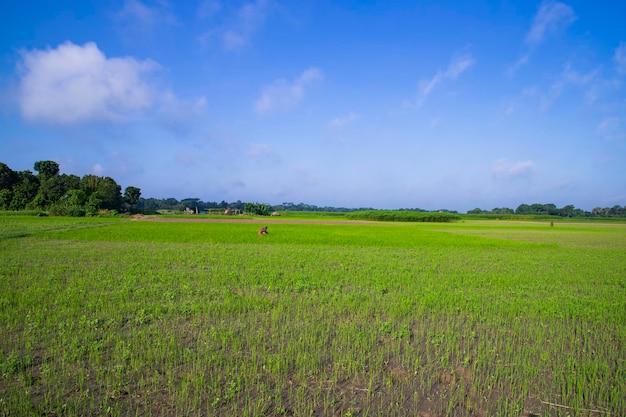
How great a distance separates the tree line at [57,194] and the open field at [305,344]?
5852cm

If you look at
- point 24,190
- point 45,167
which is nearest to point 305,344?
point 24,190

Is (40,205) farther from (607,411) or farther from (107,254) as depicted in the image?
(607,411)

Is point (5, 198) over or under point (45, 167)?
under

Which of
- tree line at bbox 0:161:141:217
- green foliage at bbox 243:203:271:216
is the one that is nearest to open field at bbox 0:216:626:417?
tree line at bbox 0:161:141:217

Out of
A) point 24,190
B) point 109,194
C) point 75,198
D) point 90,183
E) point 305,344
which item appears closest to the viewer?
point 305,344

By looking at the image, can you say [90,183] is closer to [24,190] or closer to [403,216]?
[24,190]

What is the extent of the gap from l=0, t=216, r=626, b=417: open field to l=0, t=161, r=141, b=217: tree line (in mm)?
58519

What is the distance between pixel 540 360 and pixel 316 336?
3.55 m

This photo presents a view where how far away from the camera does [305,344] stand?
5883 mm

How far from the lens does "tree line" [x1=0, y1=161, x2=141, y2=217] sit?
6094 cm

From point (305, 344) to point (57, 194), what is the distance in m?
79.5

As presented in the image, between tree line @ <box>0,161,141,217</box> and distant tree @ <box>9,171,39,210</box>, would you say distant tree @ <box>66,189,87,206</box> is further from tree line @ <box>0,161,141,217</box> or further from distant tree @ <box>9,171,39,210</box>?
distant tree @ <box>9,171,39,210</box>

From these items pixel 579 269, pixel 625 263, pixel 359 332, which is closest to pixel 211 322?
pixel 359 332

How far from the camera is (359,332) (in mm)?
6402
